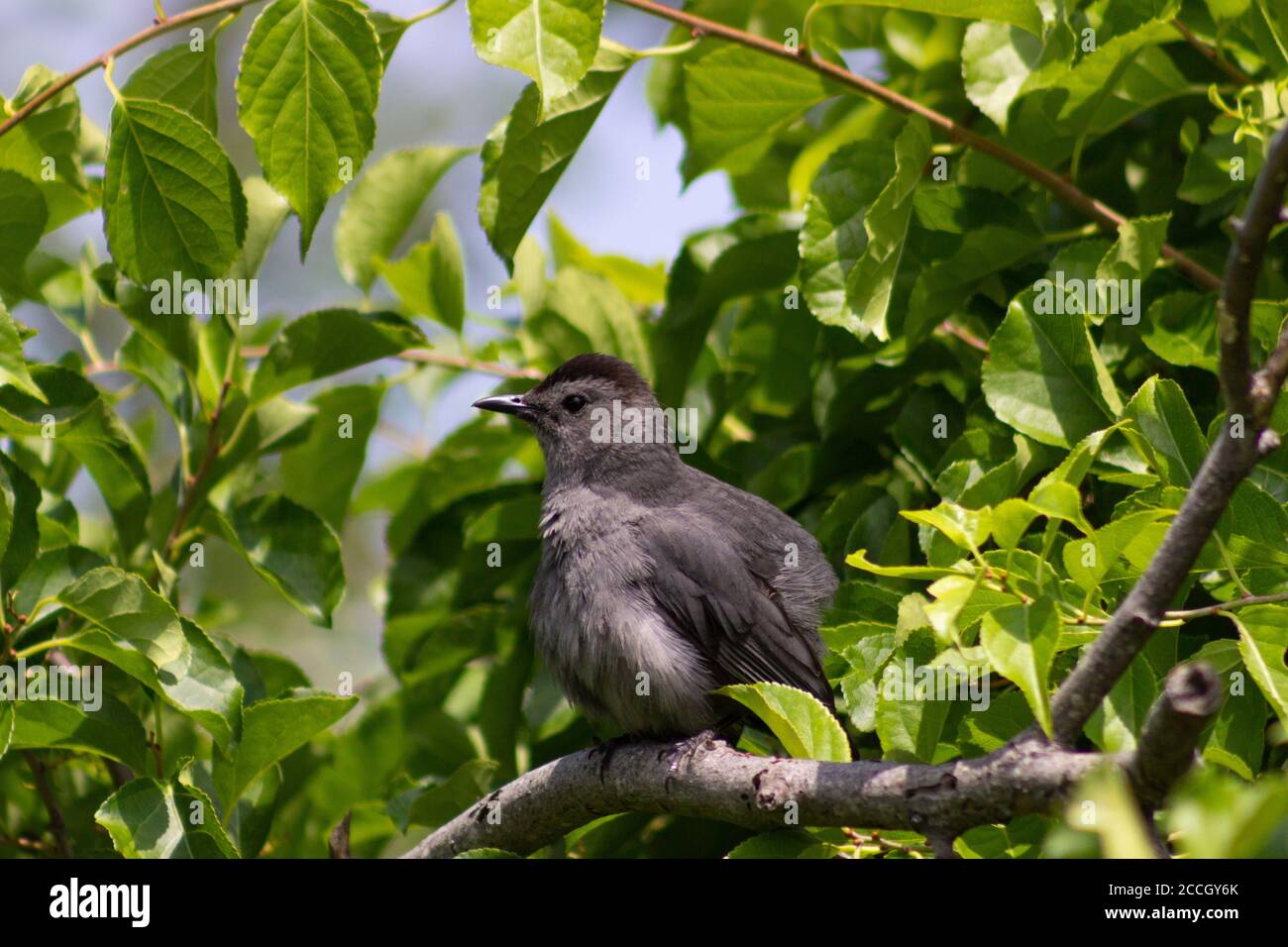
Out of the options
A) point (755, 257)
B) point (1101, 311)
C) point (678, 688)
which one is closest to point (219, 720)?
point (678, 688)

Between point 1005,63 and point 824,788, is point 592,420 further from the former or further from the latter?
point 824,788

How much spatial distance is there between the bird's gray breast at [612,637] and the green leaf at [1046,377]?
1498 millimetres

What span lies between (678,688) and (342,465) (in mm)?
1457

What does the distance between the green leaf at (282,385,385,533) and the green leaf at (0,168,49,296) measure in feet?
3.65

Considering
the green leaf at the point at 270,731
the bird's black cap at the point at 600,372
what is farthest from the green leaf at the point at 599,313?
the green leaf at the point at 270,731

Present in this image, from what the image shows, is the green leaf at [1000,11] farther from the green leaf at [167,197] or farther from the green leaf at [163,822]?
the green leaf at [163,822]

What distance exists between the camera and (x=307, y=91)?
304 cm

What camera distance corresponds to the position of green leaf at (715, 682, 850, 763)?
271 centimetres

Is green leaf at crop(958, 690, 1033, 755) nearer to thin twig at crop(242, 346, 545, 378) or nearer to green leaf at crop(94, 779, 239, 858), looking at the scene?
green leaf at crop(94, 779, 239, 858)

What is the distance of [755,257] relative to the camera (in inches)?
157

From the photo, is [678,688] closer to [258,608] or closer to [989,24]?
[989,24]

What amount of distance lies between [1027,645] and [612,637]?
86.1 inches

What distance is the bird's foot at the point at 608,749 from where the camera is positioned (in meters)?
3.28

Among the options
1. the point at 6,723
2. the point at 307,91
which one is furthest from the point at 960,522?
the point at 6,723
